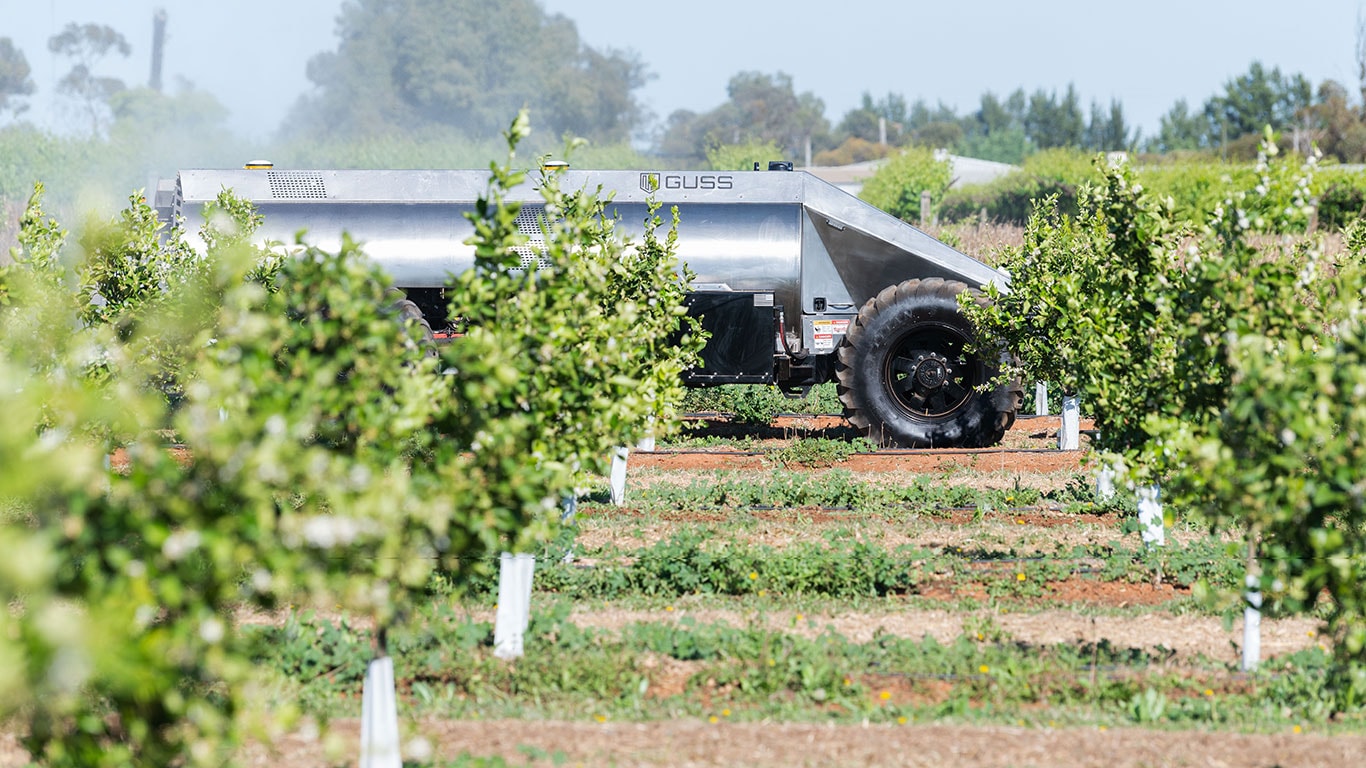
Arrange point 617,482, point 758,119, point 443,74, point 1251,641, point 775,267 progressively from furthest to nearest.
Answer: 1. point 758,119
2. point 443,74
3. point 775,267
4. point 617,482
5. point 1251,641

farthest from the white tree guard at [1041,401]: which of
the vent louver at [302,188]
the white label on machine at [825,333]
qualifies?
the vent louver at [302,188]

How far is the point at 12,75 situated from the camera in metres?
102

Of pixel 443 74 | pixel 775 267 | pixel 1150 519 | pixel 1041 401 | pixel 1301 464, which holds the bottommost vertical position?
pixel 1150 519

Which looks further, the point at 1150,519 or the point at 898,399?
the point at 898,399

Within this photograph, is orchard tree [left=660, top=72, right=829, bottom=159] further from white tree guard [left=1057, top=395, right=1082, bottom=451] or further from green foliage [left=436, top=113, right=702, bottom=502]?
green foliage [left=436, top=113, right=702, bottom=502]

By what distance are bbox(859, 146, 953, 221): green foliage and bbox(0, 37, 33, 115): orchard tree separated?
7335 centimetres

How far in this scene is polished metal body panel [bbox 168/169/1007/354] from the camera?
15867 mm

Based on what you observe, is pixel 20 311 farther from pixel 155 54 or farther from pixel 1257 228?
pixel 155 54

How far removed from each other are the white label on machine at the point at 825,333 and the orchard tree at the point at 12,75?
99324 mm

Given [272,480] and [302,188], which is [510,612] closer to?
[272,480]

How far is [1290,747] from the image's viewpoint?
6.30m

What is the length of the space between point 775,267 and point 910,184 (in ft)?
119

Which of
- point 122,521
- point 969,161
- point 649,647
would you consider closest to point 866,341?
point 649,647

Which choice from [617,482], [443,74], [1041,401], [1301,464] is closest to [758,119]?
[443,74]
